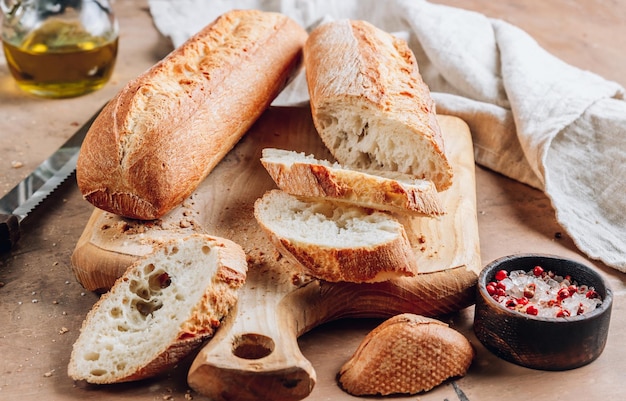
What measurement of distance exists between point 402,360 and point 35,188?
1.56 meters

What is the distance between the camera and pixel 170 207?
282cm

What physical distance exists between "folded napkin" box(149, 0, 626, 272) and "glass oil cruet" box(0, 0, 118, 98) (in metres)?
0.58

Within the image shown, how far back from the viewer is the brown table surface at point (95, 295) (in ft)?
7.48

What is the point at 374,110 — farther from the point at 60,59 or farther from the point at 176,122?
the point at 60,59

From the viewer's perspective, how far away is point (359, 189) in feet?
8.44

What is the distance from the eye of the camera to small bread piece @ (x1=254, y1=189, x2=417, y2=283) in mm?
2418

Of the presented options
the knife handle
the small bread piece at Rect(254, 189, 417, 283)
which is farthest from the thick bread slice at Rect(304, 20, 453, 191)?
the knife handle

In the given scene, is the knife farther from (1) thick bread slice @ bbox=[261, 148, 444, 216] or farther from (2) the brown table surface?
(1) thick bread slice @ bbox=[261, 148, 444, 216]

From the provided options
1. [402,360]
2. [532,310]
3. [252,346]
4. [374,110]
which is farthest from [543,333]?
[374,110]

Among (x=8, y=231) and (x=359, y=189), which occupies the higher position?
(x=359, y=189)

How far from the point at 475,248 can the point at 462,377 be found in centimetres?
52

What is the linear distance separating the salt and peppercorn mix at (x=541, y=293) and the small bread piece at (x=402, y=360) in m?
0.23

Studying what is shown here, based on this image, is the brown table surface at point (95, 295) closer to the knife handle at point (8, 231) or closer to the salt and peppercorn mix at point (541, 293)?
the knife handle at point (8, 231)

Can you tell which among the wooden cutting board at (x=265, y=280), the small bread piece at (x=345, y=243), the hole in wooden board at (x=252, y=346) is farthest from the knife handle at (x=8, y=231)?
the hole in wooden board at (x=252, y=346)
